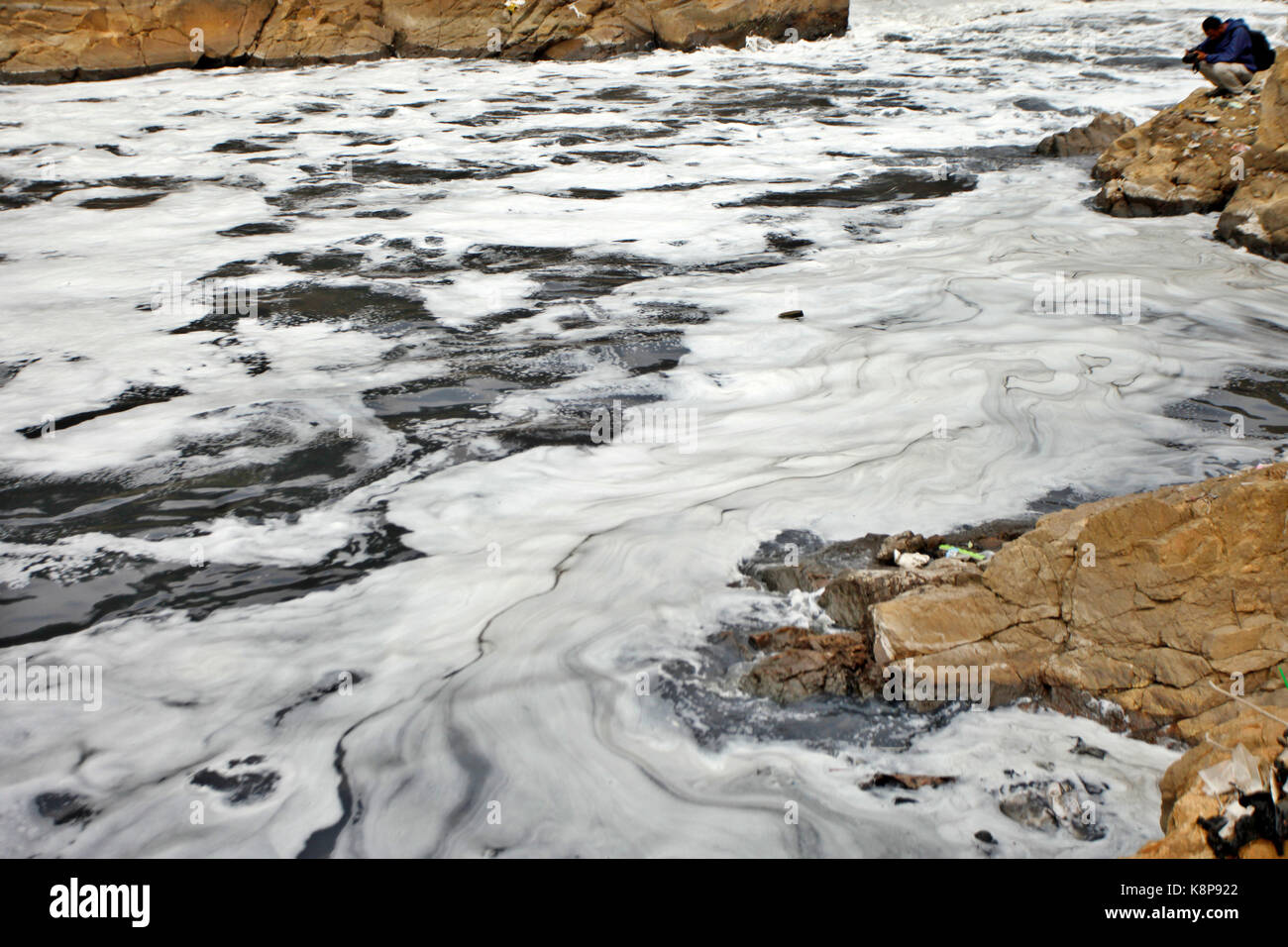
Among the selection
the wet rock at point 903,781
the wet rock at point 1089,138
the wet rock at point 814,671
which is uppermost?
the wet rock at point 1089,138

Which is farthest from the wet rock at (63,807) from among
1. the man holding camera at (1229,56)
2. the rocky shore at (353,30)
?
the rocky shore at (353,30)

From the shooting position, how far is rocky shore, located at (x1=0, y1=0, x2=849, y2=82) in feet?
40.3

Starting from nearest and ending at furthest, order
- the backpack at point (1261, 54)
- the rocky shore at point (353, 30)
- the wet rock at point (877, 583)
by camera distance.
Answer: the wet rock at point (877, 583)
the backpack at point (1261, 54)
the rocky shore at point (353, 30)

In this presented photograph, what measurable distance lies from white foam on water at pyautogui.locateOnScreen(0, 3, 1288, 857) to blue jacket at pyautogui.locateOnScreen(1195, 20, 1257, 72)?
134 cm

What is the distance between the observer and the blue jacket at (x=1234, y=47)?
25.6 ft

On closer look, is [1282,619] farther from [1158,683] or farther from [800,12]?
[800,12]

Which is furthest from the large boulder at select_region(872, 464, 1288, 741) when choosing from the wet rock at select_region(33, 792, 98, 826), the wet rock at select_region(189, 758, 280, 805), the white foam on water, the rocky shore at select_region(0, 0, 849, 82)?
the rocky shore at select_region(0, 0, 849, 82)

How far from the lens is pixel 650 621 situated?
9.37 feet

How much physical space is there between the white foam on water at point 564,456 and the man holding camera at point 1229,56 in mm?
1239

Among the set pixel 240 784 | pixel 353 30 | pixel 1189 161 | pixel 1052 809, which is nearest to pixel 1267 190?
pixel 1189 161

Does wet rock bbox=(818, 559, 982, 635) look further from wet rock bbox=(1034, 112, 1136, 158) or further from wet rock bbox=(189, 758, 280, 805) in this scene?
wet rock bbox=(1034, 112, 1136, 158)

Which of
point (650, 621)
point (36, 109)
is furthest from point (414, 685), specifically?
point (36, 109)

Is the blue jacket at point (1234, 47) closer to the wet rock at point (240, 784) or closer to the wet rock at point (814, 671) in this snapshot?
the wet rock at point (814, 671)
